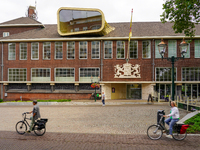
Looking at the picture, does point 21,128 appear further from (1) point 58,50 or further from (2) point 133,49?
(2) point 133,49

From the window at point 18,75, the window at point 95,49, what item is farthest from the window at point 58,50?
the window at point 18,75

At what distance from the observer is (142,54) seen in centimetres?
2955

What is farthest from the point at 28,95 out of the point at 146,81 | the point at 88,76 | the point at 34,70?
the point at 146,81

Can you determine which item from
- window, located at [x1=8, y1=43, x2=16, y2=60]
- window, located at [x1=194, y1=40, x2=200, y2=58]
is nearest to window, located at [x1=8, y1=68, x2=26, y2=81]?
window, located at [x1=8, y1=43, x2=16, y2=60]

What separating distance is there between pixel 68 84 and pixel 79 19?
10.1 meters

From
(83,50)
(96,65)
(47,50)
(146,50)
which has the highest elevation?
(47,50)

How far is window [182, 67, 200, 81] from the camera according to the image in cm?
2856

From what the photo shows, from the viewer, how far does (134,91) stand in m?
31.0

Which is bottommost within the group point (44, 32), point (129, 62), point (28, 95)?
point (28, 95)

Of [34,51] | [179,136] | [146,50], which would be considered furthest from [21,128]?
[34,51]

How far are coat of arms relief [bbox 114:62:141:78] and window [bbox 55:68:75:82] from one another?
7.00m

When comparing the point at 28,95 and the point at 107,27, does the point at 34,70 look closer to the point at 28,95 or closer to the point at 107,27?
the point at 28,95

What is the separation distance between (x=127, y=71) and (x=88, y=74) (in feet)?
19.6

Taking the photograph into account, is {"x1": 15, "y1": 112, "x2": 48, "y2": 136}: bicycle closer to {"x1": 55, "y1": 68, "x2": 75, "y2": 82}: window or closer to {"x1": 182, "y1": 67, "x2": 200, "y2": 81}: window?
{"x1": 55, "y1": 68, "x2": 75, "y2": 82}: window
